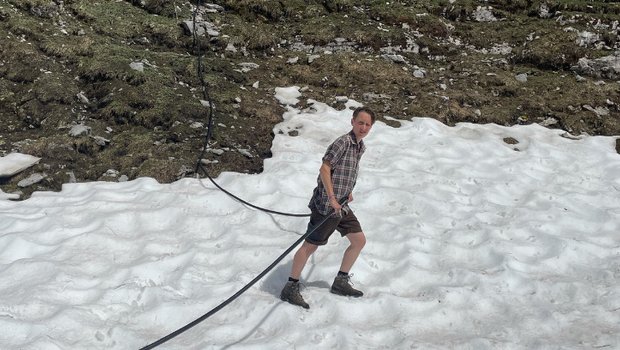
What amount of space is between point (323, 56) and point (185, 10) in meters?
4.15

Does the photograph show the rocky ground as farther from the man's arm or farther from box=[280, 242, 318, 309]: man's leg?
the man's arm

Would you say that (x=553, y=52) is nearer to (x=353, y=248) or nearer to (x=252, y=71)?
(x=252, y=71)

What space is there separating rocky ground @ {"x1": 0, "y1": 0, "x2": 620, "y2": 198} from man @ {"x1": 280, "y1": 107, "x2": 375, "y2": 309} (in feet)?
11.9

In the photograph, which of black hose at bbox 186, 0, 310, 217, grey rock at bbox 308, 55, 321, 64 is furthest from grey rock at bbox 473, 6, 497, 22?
black hose at bbox 186, 0, 310, 217

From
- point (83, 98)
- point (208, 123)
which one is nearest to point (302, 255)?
point (208, 123)

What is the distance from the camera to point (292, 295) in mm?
6156

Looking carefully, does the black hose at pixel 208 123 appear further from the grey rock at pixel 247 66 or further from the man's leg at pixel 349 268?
the man's leg at pixel 349 268

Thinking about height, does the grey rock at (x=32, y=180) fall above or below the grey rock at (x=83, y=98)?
below

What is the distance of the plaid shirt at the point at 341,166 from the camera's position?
592cm

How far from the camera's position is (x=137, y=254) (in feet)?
23.2

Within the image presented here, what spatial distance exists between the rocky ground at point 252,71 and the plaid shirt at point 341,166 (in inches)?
147

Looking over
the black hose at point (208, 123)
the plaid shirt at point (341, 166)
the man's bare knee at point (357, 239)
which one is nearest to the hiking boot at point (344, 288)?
the man's bare knee at point (357, 239)

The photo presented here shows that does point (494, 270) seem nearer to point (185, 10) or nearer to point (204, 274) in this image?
point (204, 274)

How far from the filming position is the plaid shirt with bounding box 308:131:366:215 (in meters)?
5.92
